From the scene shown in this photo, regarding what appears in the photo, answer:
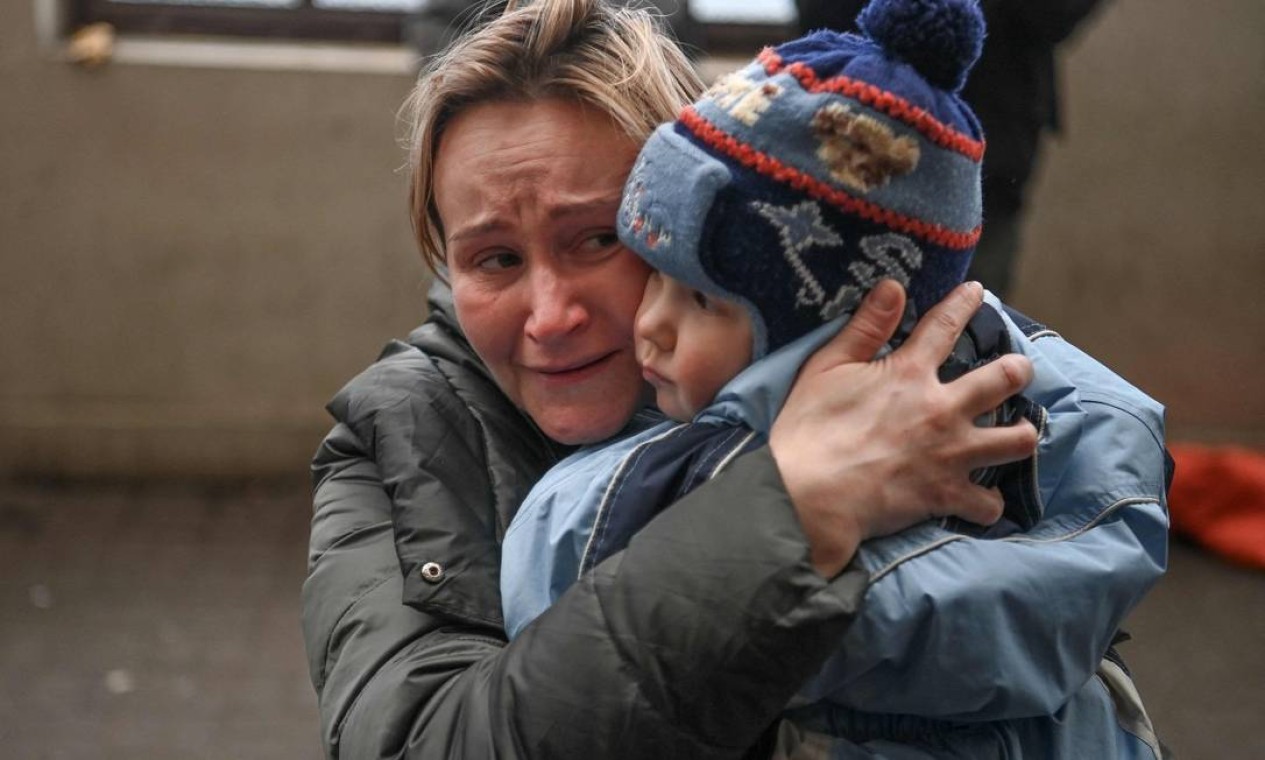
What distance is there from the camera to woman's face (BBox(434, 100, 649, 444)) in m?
1.47

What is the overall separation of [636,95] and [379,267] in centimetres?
363

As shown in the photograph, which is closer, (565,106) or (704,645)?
(704,645)

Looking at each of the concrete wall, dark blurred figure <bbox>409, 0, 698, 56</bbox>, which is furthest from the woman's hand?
the concrete wall

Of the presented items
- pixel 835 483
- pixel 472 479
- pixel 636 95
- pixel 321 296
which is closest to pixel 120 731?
pixel 321 296

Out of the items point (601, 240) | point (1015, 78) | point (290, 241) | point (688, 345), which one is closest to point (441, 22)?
point (1015, 78)

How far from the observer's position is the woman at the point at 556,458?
1115 millimetres

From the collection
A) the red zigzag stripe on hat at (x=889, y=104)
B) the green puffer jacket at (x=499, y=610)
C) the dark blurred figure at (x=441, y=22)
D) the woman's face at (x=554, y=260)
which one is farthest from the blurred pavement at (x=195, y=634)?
the red zigzag stripe on hat at (x=889, y=104)

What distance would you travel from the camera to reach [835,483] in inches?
46.3

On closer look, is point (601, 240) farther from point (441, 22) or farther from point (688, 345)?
point (441, 22)

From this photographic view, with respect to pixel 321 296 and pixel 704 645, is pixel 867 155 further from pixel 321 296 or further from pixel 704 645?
pixel 321 296

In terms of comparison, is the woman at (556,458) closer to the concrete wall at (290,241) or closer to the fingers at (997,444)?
the fingers at (997,444)

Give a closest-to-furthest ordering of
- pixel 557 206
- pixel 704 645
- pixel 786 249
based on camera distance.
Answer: pixel 704 645
pixel 786 249
pixel 557 206

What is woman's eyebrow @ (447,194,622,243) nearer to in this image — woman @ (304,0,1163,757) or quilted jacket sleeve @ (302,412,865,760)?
woman @ (304,0,1163,757)

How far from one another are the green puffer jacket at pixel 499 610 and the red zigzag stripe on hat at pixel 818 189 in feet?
0.76
